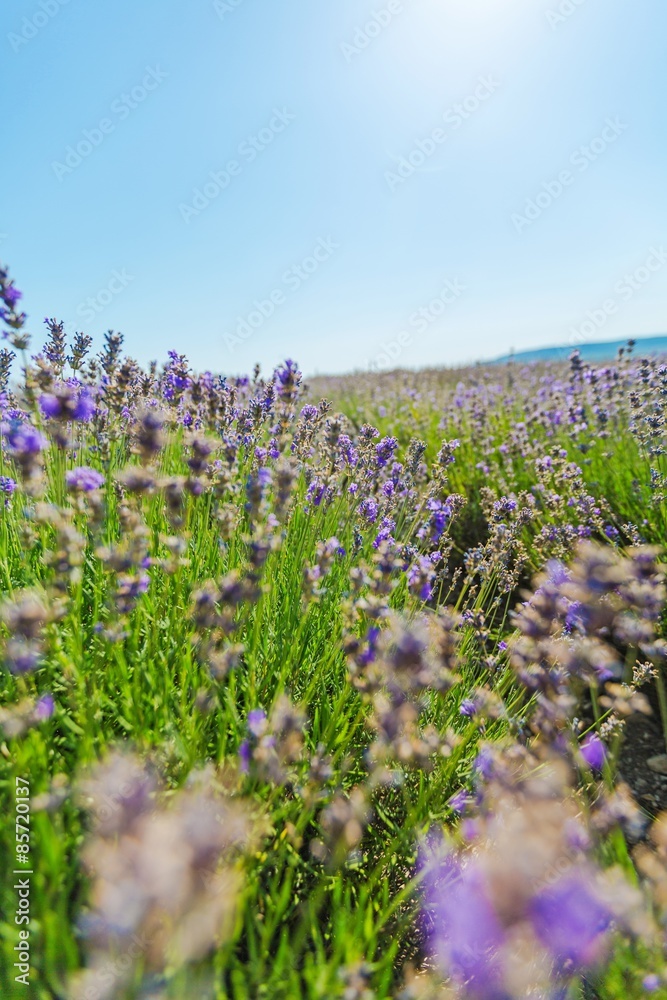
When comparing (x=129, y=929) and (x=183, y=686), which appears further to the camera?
(x=183, y=686)

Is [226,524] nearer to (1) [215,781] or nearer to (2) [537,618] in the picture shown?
(1) [215,781]

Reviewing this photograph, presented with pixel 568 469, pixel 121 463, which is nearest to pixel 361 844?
pixel 121 463

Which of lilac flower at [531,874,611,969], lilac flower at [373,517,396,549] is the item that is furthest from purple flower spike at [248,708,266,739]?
lilac flower at [373,517,396,549]

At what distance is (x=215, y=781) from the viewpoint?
1381 mm

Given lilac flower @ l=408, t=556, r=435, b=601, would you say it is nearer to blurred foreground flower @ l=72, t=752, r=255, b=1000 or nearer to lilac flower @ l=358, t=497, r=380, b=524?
lilac flower @ l=358, t=497, r=380, b=524

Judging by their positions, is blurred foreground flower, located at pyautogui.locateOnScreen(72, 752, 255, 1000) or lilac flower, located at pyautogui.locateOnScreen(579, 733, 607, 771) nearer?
blurred foreground flower, located at pyautogui.locateOnScreen(72, 752, 255, 1000)

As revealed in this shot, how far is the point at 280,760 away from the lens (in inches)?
47.9

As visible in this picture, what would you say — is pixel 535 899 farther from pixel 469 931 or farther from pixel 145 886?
pixel 145 886

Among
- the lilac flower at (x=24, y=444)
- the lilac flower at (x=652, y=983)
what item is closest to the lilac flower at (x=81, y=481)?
the lilac flower at (x=24, y=444)

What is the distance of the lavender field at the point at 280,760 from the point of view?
2.80 ft

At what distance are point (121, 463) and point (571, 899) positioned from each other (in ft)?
9.24

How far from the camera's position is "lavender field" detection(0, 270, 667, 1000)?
0.85 m

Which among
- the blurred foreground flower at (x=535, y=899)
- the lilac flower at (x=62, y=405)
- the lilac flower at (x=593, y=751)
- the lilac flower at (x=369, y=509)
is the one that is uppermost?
the lilac flower at (x=62, y=405)

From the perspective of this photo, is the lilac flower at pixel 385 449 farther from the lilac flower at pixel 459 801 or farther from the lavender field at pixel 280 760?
the lilac flower at pixel 459 801
